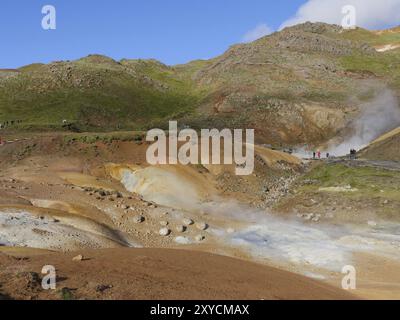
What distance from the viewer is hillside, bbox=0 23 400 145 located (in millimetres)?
59875

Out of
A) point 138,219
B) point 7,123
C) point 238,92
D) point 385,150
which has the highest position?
point 238,92

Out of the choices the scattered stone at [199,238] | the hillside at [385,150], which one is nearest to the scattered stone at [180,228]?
the scattered stone at [199,238]

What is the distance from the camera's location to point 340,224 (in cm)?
2438

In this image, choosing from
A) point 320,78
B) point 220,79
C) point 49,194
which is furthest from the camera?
point 220,79

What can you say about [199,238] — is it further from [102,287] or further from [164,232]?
[102,287]

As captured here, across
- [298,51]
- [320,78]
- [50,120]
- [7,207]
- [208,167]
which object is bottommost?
[7,207]

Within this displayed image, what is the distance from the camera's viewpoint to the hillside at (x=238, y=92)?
59875mm

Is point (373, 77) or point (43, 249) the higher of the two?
point (373, 77)

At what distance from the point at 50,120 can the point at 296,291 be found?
172ft

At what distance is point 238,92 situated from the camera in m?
68.7

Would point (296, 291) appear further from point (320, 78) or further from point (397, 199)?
point (320, 78)

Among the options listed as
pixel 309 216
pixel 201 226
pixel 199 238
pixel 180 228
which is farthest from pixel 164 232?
pixel 309 216
